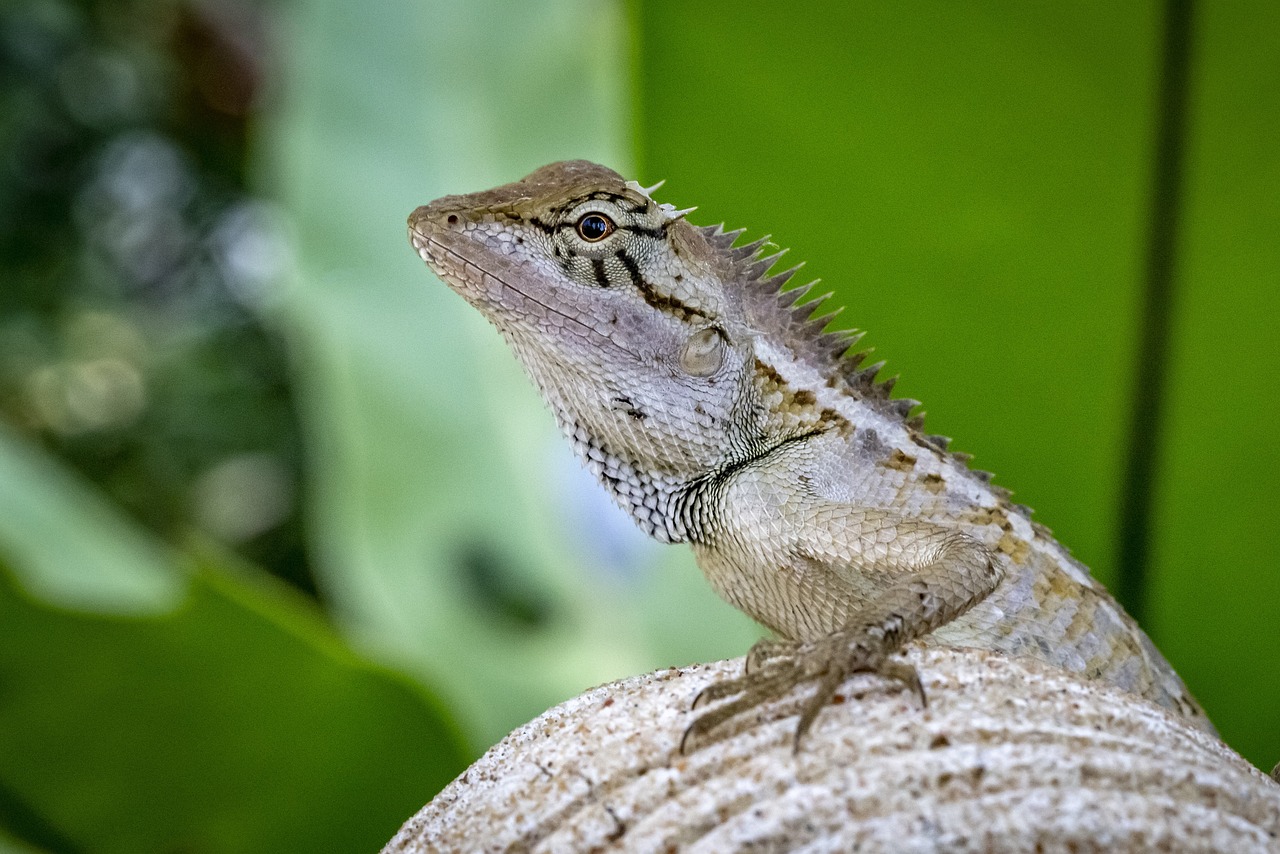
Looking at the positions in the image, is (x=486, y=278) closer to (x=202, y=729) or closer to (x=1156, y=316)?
(x=202, y=729)

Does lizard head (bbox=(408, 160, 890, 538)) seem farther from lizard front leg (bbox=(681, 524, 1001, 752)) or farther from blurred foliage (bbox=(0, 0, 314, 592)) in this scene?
blurred foliage (bbox=(0, 0, 314, 592))

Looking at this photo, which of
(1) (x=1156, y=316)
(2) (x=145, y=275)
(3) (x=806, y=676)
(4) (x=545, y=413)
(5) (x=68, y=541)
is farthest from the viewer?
(2) (x=145, y=275)

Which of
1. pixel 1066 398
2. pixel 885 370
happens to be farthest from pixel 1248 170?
pixel 885 370

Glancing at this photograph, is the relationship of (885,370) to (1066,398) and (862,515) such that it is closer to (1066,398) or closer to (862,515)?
(1066,398)

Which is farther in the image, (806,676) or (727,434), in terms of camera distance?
(727,434)

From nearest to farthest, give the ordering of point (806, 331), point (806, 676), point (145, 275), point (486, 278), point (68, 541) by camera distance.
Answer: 1. point (806, 676)
2. point (486, 278)
3. point (806, 331)
4. point (68, 541)
5. point (145, 275)

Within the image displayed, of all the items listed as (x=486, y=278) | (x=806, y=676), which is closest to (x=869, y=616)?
(x=806, y=676)
